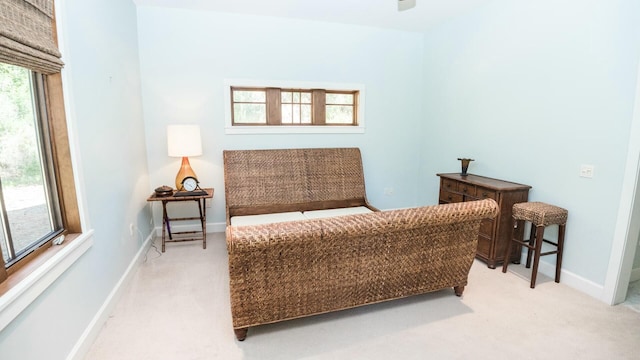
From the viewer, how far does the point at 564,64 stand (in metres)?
2.61

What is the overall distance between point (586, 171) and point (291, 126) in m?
3.05

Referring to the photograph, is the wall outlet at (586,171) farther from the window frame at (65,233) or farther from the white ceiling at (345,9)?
the window frame at (65,233)

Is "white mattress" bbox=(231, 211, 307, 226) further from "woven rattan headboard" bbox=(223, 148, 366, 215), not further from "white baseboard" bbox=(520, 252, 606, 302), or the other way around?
"white baseboard" bbox=(520, 252, 606, 302)

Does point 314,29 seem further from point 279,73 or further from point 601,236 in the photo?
point 601,236

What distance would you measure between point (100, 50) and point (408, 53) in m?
3.66

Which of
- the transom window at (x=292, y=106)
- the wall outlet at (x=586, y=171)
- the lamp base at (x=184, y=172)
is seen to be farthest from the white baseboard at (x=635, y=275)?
the lamp base at (x=184, y=172)

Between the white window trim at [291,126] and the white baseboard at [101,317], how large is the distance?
1.84 meters

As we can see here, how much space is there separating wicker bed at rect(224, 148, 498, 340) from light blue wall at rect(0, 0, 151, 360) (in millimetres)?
899

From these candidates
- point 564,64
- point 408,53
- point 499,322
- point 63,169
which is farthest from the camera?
point 408,53

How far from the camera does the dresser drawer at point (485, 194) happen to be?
113 inches

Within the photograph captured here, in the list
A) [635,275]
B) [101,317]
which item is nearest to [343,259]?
[101,317]

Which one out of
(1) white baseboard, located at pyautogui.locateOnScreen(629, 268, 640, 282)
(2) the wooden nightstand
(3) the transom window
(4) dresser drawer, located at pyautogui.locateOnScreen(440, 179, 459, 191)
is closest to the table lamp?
(2) the wooden nightstand

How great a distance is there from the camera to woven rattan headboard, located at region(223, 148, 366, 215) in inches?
141

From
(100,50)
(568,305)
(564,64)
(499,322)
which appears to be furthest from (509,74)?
(100,50)
